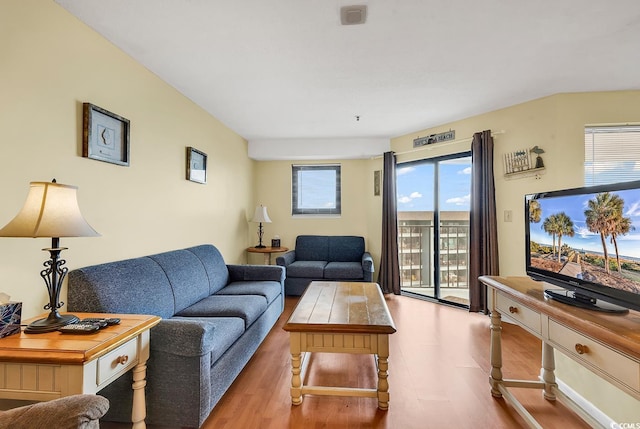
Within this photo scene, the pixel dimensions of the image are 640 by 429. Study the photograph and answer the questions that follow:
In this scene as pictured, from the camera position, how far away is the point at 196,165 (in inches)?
124

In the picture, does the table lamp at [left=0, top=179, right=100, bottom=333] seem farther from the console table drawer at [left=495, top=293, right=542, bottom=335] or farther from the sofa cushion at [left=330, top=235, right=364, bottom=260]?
the sofa cushion at [left=330, top=235, right=364, bottom=260]

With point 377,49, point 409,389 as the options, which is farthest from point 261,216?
point 409,389

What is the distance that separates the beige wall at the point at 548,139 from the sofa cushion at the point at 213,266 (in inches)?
121

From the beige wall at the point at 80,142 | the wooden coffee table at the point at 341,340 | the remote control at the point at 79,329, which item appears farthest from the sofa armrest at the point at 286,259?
the remote control at the point at 79,329

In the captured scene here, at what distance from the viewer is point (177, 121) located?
9.33 feet

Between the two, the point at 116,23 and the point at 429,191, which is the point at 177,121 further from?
the point at 429,191

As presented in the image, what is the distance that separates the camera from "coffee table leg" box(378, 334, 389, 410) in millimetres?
1811

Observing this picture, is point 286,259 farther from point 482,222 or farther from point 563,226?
point 563,226

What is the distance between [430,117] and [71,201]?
12.0 feet

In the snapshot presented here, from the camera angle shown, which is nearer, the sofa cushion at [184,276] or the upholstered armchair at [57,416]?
the upholstered armchair at [57,416]

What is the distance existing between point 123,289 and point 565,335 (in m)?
2.44

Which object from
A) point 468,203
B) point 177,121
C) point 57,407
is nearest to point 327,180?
point 468,203

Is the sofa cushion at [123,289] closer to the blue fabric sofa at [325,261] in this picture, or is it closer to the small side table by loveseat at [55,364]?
the small side table by loveseat at [55,364]

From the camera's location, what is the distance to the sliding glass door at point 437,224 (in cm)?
400
